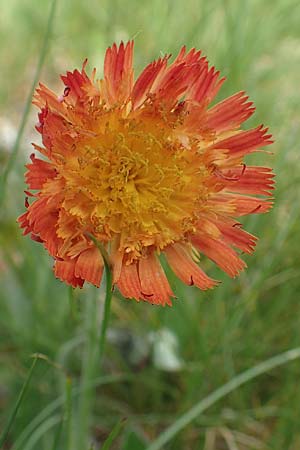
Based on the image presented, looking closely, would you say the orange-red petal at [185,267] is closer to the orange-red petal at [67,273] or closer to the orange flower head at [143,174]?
the orange flower head at [143,174]

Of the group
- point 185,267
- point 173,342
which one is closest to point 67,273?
point 185,267

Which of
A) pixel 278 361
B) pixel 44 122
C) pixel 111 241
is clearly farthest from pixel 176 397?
pixel 44 122

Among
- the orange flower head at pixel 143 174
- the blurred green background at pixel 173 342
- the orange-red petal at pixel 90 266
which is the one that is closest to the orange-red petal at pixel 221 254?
the orange flower head at pixel 143 174

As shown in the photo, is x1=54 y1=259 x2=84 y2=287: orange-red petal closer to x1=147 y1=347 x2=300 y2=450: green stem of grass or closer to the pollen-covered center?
the pollen-covered center

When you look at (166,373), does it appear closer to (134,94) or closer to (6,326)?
(6,326)

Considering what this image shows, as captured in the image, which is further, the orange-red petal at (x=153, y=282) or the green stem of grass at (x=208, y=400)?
the green stem of grass at (x=208, y=400)

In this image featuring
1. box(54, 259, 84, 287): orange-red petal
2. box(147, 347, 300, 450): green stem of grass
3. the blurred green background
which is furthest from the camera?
the blurred green background

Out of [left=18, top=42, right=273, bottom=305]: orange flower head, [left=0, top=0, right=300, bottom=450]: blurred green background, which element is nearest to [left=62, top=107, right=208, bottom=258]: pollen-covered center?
[left=18, top=42, right=273, bottom=305]: orange flower head

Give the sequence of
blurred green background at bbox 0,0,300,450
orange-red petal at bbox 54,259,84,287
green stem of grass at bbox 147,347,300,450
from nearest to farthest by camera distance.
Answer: orange-red petal at bbox 54,259,84,287, green stem of grass at bbox 147,347,300,450, blurred green background at bbox 0,0,300,450

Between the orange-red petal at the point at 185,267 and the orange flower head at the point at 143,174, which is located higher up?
the orange flower head at the point at 143,174
